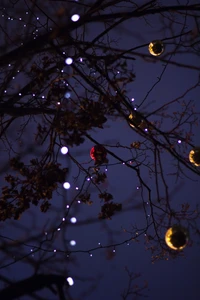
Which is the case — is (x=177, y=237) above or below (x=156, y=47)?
below

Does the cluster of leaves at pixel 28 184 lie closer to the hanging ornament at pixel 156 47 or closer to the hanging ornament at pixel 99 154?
the hanging ornament at pixel 99 154

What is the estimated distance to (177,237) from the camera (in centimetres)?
173

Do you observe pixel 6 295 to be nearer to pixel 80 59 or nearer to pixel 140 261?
pixel 80 59

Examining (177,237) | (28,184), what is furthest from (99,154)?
(177,237)

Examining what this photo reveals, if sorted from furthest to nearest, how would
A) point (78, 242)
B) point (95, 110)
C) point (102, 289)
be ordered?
point (78, 242) < point (102, 289) < point (95, 110)

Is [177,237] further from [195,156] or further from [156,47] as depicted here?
[156,47]

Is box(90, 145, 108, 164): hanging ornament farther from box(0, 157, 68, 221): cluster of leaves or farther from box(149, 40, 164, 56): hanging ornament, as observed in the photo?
box(149, 40, 164, 56): hanging ornament

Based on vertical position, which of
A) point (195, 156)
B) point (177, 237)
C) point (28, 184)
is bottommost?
point (177, 237)

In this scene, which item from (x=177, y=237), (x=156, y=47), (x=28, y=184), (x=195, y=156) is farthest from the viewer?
(x=28, y=184)

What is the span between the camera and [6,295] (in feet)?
5.54

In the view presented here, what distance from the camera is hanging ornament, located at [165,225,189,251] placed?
1.74 m

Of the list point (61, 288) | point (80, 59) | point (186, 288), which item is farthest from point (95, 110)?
point (186, 288)

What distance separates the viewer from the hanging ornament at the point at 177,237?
174 cm

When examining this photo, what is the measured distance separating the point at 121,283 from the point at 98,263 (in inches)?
14.6
